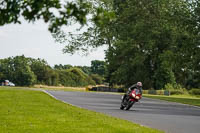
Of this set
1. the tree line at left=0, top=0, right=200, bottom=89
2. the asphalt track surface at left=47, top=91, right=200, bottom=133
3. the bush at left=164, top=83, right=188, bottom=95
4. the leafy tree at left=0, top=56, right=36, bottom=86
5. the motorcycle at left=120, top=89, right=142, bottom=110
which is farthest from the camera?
the leafy tree at left=0, top=56, right=36, bottom=86

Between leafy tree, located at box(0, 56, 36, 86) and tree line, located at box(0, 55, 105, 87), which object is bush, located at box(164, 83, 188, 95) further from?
leafy tree, located at box(0, 56, 36, 86)

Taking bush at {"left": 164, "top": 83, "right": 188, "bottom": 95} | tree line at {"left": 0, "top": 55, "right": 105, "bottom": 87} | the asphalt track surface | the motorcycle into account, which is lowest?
the asphalt track surface

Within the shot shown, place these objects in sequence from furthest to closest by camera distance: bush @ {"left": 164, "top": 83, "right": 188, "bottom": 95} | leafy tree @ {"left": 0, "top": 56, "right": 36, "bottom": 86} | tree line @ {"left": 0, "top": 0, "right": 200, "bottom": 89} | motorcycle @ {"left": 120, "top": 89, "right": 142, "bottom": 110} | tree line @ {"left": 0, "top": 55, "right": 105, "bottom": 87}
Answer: tree line @ {"left": 0, "top": 55, "right": 105, "bottom": 87}
leafy tree @ {"left": 0, "top": 56, "right": 36, "bottom": 86}
bush @ {"left": 164, "top": 83, "right": 188, "bottom": 95}
tree line @ {"left": 0, "top": 0, "right": 200, "bottom": 89}
motorcycle @ {"left": 120, "top": 89, "right": 142, "bottom": 110}

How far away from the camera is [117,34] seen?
6262 cm

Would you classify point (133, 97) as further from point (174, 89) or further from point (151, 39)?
point (174, 89)

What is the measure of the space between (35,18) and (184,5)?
40998 millimetres

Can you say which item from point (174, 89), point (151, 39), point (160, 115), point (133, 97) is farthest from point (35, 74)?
point (160, 115)

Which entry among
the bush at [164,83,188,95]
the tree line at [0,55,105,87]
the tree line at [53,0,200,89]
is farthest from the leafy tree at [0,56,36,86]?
the bush at [164,83,188,95]

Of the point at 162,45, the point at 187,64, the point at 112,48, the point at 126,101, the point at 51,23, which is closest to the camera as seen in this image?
the point at 51,23

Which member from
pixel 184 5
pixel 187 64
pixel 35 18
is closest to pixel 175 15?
pixel 184 5

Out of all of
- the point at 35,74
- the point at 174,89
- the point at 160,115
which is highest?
the point at 35,74

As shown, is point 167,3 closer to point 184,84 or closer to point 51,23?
point 184,84

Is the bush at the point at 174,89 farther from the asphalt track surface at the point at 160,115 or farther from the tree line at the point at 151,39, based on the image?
the asphalt track surface at the point at 160,115

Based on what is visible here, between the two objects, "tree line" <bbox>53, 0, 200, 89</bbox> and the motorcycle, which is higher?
"tree line" <bbox>53, 0, 200, 89</bbox>
